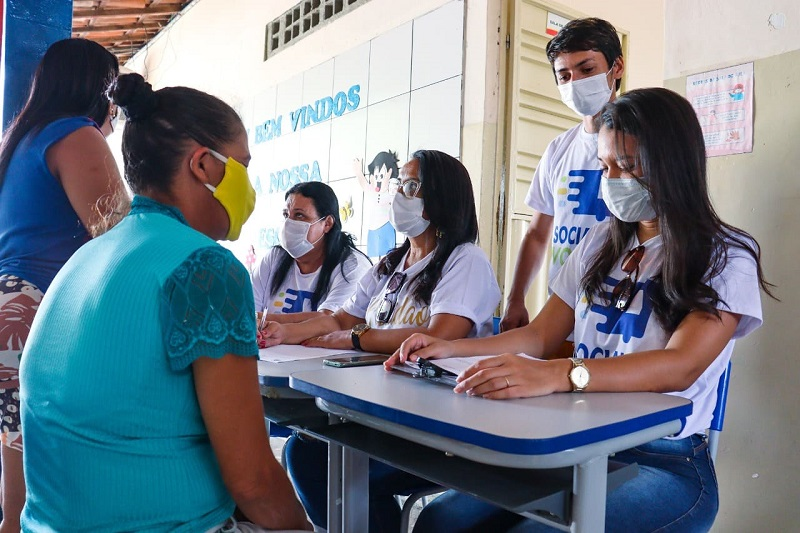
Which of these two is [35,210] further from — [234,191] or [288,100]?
[288,100]

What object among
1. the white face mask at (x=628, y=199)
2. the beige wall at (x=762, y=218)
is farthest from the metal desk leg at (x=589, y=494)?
the beige wall at (x=762, y=218)

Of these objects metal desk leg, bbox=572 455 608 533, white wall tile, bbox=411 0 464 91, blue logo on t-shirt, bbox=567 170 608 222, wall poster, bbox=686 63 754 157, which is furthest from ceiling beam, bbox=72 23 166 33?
metal desk leg, bbox=572 455 608 533

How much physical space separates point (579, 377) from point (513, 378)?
0.13m

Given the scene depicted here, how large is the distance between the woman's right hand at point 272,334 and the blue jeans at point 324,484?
0.29 meters

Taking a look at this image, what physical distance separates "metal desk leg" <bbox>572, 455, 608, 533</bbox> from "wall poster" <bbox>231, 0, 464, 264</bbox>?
255 centimetres

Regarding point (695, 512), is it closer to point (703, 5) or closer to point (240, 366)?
point (240, 366)

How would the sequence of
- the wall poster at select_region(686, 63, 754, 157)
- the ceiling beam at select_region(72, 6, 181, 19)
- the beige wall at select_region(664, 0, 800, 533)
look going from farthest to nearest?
1. the ceiling beam at select_region(72, 6, 181, 19)
2. the wall poster at select_region(686, 63, 754, 157)
3. the beige wall at select_region(664, 0, 800, 533)

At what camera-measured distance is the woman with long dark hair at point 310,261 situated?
2.50 meters

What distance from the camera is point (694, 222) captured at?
126 cm

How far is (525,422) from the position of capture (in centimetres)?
87

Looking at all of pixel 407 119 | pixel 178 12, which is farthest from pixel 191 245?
pixel 178 12

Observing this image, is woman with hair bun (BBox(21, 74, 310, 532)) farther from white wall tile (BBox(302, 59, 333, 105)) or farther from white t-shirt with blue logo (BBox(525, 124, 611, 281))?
white wall tile (BBox(302, 59, 333, 105))

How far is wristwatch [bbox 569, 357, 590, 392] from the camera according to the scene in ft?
3.59

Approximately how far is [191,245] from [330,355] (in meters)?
0.90
